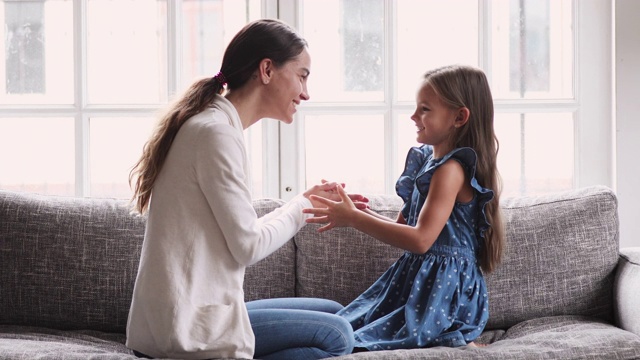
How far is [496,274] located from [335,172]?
0.87 meters

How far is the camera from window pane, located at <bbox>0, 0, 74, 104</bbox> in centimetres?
313

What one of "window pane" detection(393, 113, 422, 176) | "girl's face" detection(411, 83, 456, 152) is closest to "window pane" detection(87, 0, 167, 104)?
"window pane" detection(393, 113, 422, 176)

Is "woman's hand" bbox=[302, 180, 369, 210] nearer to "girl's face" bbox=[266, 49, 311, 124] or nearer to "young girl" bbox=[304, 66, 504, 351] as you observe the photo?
"young girl" bbox=[304, 66, 504, 351]

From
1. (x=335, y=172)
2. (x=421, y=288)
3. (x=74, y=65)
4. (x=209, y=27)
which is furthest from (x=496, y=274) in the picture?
(x=74, y=65)

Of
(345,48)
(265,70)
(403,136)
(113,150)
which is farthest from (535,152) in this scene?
(113,150)

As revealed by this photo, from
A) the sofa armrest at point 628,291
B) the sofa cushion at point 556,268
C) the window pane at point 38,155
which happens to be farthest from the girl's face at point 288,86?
the window pane at point 38,155

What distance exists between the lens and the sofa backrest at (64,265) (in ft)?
8.05

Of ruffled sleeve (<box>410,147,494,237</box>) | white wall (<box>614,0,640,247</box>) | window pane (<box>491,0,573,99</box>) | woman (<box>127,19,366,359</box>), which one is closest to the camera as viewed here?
woman (<box>127,19,366,359</box>)

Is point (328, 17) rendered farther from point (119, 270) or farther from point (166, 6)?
point (119, 270)

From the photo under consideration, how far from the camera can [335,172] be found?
316 centimetres

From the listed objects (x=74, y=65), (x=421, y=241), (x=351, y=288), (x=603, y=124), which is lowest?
(x=351, y=288)

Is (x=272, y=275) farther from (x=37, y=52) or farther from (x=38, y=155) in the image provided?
(x=37, y=52)

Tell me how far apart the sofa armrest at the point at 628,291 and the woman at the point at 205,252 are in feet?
2.76

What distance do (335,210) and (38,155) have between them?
1.51 metres
